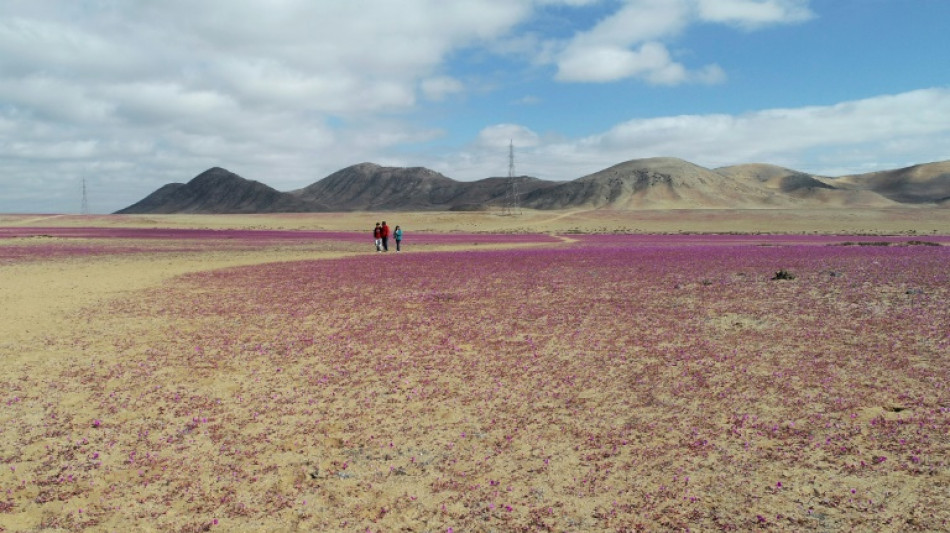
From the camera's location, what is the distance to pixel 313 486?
5887 mm

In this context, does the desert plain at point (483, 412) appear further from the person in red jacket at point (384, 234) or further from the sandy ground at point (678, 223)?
the sandy ground at point (678, 223)

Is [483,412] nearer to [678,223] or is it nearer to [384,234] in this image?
[384,234]

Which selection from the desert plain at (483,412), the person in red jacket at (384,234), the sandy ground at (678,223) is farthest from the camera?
the sandy ground at (678,223)

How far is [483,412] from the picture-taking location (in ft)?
25.6

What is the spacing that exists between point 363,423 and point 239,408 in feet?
6.20

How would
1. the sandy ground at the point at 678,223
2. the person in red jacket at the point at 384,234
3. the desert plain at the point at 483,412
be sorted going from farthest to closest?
the sandy ground at the point at 678,223, the person in red jacket at the point at 384,234, the desert plain at the point at 483,412

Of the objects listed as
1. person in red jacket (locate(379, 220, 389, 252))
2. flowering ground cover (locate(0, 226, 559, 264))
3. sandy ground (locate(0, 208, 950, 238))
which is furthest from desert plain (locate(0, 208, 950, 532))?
sandy ground (locate(0, 208, 950, 238))

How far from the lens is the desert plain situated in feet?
17.8

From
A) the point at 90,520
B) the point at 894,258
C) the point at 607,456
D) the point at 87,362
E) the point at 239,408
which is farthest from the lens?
the point at 894,258

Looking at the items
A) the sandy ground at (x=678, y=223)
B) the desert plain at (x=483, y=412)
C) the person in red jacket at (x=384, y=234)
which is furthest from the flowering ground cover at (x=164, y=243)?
the desert plain at (x=483, y=412)

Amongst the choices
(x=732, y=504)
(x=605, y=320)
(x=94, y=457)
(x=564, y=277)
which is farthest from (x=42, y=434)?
(x=564, y=277)

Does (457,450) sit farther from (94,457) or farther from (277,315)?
(277,315)

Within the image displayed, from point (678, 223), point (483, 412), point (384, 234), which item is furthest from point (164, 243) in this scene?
point (678, 223)

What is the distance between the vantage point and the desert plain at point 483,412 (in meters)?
5.42
